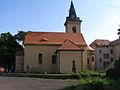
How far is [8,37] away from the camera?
253 ft

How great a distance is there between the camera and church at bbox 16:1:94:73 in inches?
2160

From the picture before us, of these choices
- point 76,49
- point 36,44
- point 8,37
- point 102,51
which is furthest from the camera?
point 102,51

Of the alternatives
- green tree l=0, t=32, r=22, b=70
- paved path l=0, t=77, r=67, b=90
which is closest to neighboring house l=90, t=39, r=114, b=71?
green tree l=0, t=32, r=22, b=70

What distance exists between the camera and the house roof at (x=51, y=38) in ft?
197

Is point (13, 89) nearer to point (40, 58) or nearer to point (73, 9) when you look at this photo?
point (40, 58)

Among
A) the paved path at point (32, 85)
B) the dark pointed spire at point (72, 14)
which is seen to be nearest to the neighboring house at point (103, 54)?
the dark pointed spire at point (72, 14)

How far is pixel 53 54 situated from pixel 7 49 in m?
18.1

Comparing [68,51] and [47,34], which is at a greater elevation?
[47,34]

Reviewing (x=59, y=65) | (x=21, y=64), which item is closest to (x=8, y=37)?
(x=21, y=64)

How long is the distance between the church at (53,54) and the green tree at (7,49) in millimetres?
10389

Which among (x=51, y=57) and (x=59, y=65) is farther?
(x=51, y=57)

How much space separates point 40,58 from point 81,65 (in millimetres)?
9744

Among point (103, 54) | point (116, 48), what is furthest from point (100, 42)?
point (116, 48)

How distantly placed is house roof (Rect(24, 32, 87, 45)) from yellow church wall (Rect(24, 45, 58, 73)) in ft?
3.57
